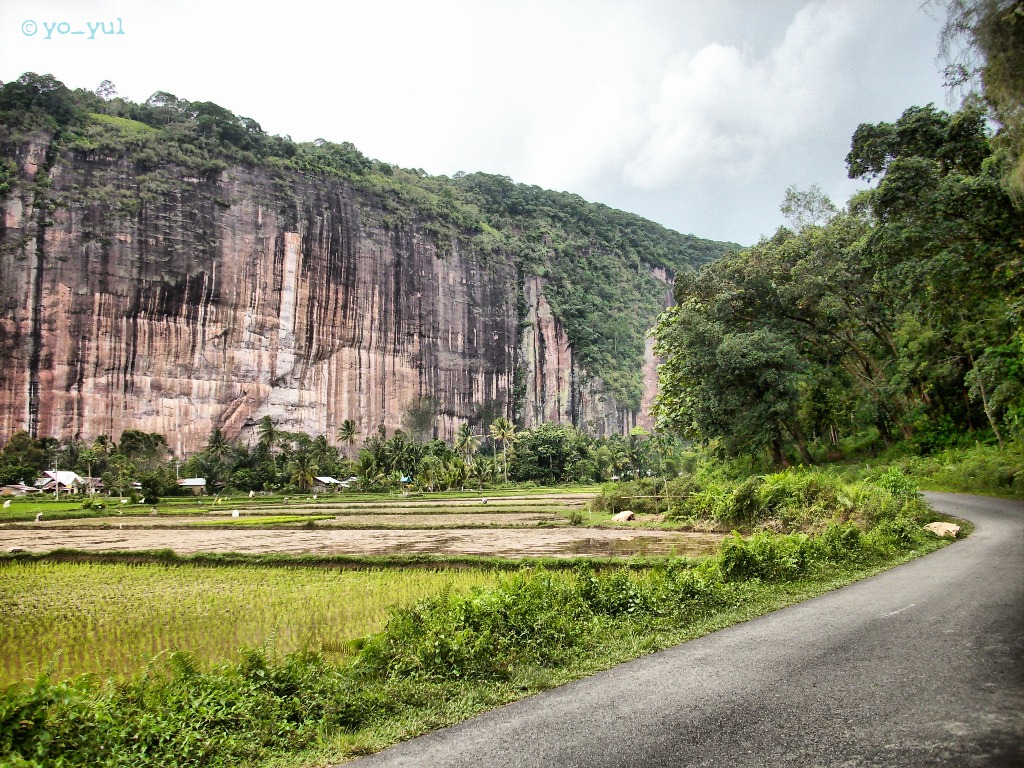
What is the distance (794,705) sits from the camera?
3705 mm

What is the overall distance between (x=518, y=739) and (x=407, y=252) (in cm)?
8966

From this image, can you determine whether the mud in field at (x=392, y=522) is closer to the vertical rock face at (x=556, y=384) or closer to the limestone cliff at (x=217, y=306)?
the limestone cliff at (x=217, y=306)

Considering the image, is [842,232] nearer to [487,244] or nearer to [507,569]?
[507,569]

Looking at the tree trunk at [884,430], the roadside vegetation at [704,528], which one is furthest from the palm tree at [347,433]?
the tree trunk at [884,430]

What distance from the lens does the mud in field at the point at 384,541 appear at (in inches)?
571

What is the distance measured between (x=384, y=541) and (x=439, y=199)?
92.6m

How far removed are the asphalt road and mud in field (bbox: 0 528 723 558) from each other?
301 inches

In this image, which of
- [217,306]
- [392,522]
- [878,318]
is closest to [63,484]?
[217,306]

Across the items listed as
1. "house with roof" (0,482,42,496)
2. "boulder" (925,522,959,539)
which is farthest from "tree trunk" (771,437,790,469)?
"house with roof" (0,482,42,496)

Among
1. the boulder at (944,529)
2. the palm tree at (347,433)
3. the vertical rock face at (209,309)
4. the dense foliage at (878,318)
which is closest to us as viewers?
the boulder at (944,529)

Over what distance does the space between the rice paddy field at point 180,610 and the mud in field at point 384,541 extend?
2.95 meters

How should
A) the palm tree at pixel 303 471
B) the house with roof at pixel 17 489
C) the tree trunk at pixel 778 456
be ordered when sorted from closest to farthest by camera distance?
the tree trunk at pixel 778 456
the house with roof at pixel 17 489
the palm tree at pixel 303 471

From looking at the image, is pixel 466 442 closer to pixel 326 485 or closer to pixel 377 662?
pixel 326 485

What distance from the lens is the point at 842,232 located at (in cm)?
2391
